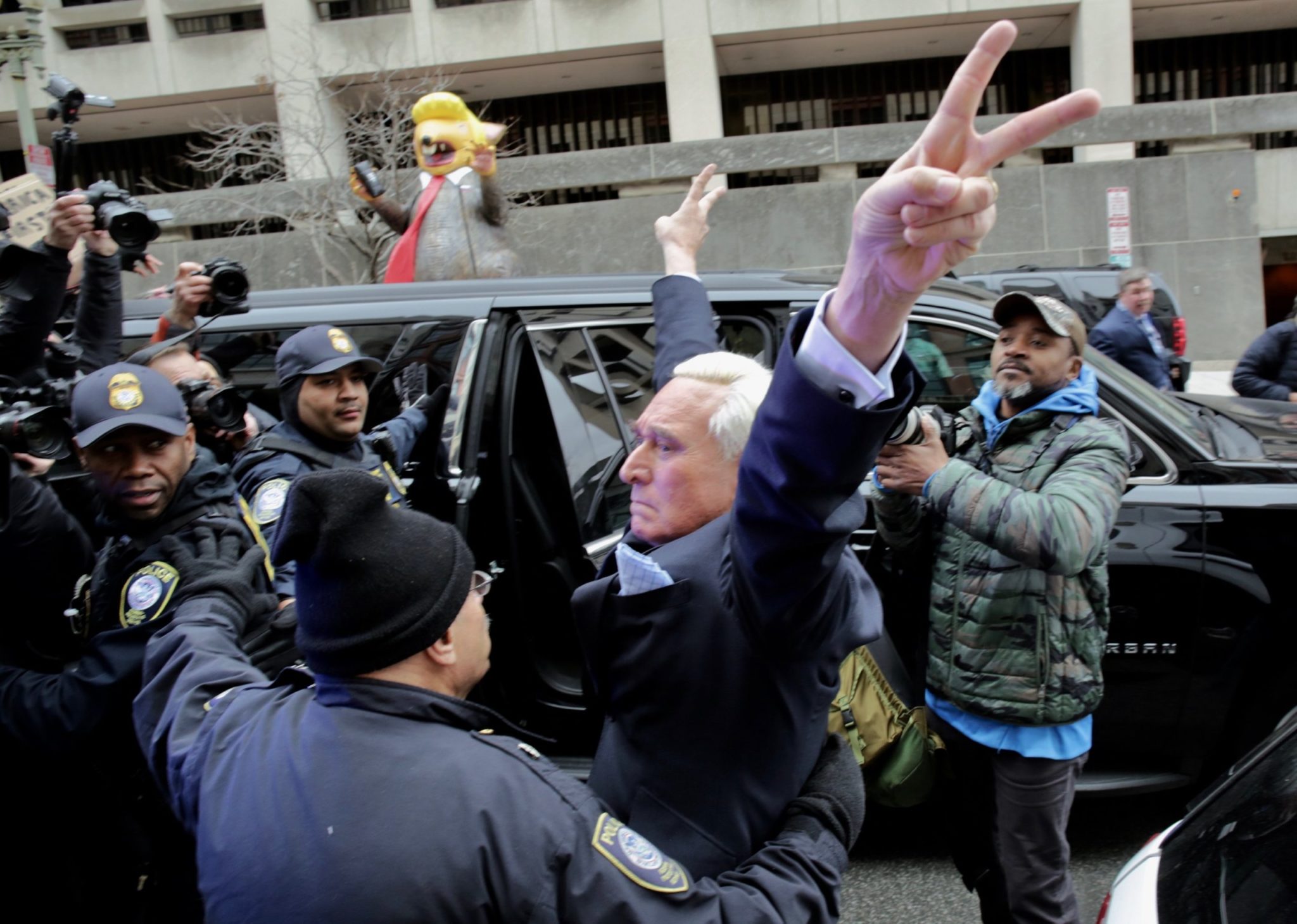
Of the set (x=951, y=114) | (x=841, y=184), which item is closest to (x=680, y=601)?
(x=951, y=114)

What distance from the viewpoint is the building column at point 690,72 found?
17.4m

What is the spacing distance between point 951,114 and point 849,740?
2.13m

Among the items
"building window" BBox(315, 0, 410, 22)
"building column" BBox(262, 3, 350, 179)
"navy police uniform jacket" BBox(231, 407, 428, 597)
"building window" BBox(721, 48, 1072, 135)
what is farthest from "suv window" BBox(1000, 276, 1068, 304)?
"building window" BBox(315, 0, 410, 22)

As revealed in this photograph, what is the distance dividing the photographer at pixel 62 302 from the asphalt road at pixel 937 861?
116 inches

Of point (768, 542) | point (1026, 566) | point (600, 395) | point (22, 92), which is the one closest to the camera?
point (768, 542)

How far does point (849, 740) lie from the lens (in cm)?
279

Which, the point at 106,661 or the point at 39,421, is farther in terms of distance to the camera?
the point at 39,421

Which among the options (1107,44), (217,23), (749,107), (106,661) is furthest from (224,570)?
(217,23)

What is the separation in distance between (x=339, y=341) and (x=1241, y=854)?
255 centimetres

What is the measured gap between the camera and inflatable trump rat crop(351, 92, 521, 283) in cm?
499

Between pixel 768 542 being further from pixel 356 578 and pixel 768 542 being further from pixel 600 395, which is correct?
pixel 600 395

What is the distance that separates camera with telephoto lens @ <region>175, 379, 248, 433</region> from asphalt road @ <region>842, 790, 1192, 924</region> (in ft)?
7.77

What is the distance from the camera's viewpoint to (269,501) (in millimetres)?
2514

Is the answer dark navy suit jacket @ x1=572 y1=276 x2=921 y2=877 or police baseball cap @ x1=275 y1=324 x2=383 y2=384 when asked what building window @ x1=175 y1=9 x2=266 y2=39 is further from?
dark navy suit jacket @ x1=572 y1=276 x2=921 y2=877
